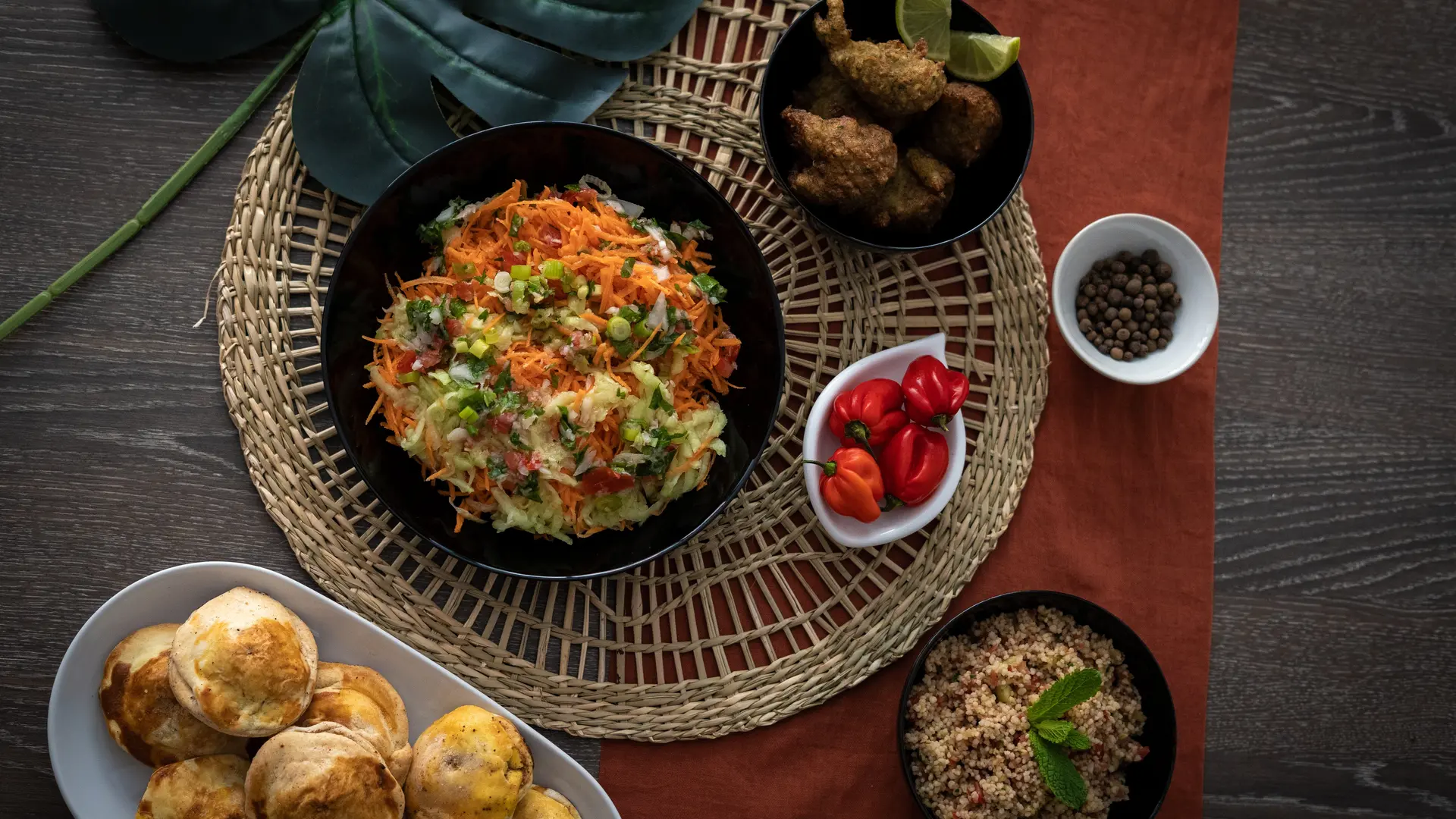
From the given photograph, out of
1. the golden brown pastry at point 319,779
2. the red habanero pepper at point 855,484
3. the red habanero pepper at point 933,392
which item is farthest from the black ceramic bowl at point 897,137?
the golden brown pastry at point 319,779

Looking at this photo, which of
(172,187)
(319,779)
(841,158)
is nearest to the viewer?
(319,779)

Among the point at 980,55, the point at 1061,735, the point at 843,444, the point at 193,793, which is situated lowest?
the point at 193,793

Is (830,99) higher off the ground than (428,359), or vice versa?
(830,99)

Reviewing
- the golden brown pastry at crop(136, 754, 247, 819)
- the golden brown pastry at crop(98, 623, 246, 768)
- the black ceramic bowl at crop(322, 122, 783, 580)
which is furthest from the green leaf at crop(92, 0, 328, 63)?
the golden brown pastry at crop(136, 754, 247, 819)

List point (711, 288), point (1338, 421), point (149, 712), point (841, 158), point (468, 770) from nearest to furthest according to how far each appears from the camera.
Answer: point (468, 770), point (149, 712), point (841, 158), point (711, 288), point (1338, 421)

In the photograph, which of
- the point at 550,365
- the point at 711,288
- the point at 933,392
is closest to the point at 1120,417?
the point at 933,392

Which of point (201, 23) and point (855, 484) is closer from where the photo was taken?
point (855, 484)

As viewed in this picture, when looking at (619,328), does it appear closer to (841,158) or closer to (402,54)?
(841,158)
